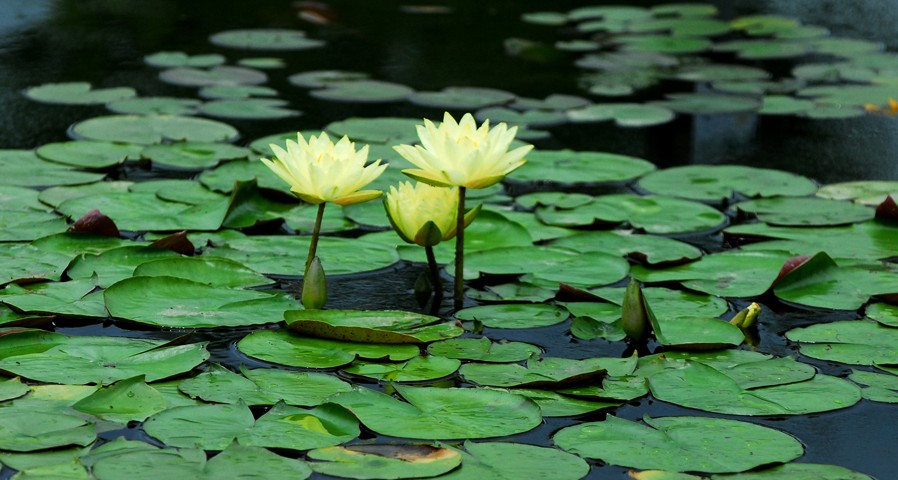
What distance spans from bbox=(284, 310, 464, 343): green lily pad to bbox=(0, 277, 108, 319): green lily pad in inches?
17.7

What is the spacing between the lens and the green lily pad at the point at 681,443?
206 centimetres

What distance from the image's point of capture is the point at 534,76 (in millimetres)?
5785

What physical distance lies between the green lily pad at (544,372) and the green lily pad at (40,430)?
0.75 metres

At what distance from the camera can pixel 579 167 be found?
13.4 ft

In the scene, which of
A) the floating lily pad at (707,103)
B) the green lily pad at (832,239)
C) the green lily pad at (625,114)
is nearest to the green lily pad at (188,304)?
the green lily pad at (832,239)

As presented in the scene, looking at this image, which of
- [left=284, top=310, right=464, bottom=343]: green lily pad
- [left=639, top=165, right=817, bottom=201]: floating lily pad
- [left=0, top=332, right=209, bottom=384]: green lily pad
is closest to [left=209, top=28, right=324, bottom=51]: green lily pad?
[left=639, top=165, right=817, bottom=201]: floating lily pad

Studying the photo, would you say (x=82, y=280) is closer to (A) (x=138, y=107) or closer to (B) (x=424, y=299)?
(B) (x=424, y=299)

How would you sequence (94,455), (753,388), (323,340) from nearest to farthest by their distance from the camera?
(94,455), (753,388), (323,340)

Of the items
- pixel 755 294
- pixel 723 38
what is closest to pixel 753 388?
pixel 755 294

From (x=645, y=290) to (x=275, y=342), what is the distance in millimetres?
951

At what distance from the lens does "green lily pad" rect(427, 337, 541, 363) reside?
2.50 m

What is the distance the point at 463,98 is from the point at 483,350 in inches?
107

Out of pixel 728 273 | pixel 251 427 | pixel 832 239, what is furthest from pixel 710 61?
pixel 251 427

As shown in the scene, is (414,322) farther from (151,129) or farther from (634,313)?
(151,129)
